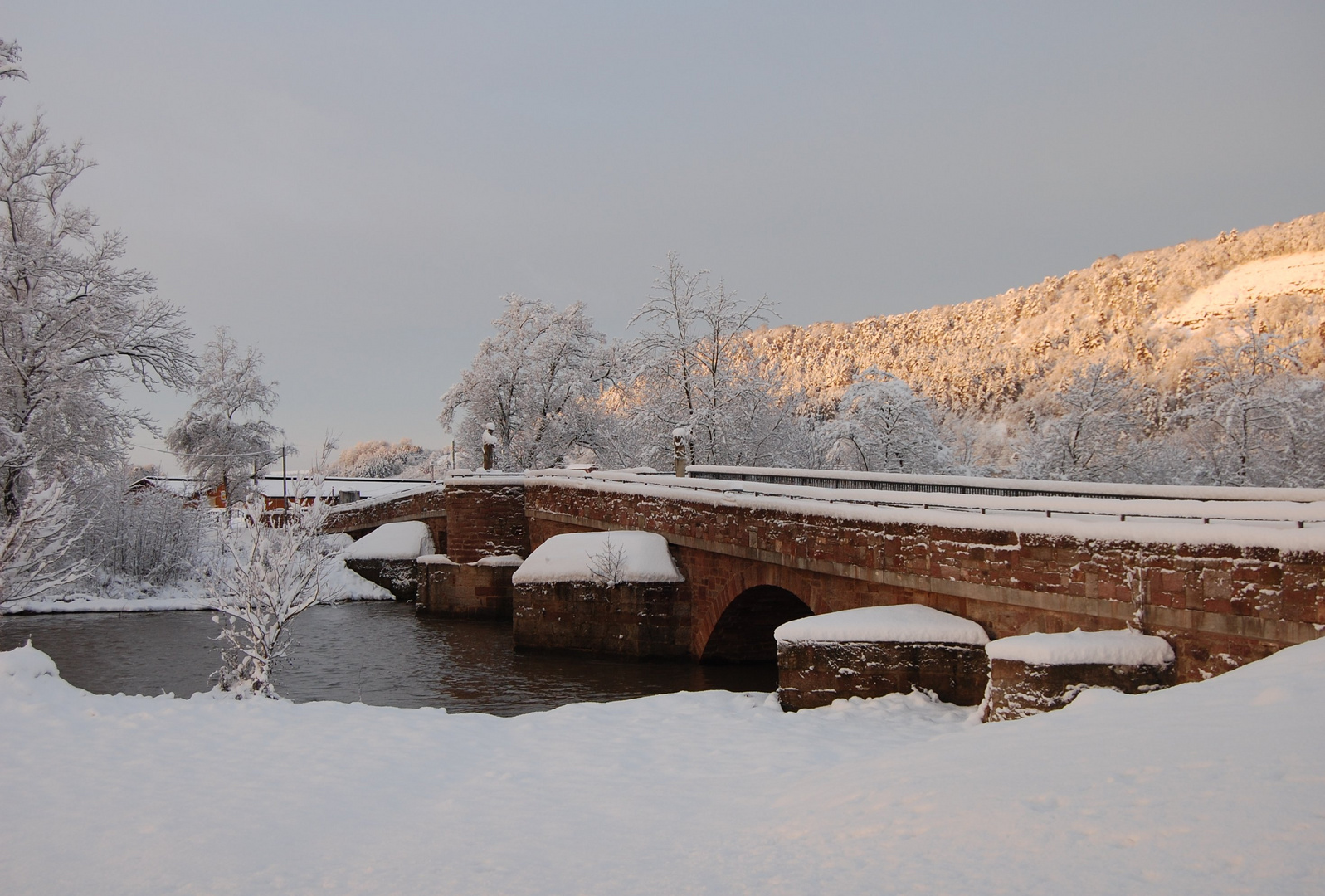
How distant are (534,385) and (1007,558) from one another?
29909 mm

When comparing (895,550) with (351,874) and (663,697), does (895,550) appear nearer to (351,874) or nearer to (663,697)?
(663,697)

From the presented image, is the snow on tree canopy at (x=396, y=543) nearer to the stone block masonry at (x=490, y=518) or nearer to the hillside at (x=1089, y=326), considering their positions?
the stone block masonry at (x=490, y=518)

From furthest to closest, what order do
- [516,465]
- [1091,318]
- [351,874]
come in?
[1091,318] → [516,465] → [351,874]

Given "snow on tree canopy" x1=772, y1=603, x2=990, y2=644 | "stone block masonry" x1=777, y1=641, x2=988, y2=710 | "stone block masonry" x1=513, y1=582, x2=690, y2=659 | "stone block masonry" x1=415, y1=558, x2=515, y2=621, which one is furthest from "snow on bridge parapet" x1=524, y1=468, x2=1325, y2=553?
"stone block masonry" x1=415, y1=558, x2=515, y2=621

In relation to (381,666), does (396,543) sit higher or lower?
higher

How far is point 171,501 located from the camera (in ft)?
95.1

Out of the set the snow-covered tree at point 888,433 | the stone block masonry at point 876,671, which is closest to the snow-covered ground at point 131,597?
the stone block masonry at point 876,671

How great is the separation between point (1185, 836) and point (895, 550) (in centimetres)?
672

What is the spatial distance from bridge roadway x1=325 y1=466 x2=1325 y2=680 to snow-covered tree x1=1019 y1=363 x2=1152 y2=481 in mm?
9414

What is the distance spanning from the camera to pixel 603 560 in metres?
17.5

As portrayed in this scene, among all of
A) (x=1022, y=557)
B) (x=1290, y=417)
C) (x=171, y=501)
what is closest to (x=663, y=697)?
(x=1022, y=557)

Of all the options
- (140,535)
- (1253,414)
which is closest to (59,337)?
(140,535)

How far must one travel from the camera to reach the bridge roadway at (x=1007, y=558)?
7000 millimetres

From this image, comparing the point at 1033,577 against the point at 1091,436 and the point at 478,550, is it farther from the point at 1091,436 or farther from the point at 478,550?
the point at 1091,436
